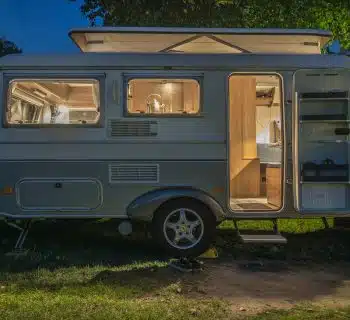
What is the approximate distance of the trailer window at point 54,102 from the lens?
25.9 feet

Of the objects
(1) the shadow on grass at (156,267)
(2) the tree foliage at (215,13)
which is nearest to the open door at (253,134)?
(1) the shadow on grass at (156,267)

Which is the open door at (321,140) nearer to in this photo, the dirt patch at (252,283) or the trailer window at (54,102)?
the dirt patch at (252,283)

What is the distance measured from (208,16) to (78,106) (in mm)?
9916

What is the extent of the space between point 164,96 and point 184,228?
1857mm

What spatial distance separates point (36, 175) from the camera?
25.7 feet

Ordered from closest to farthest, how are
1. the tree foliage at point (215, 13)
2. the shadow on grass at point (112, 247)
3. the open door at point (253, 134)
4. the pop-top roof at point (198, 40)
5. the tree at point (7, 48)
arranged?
1. the shadow on grass at point (112, 247)
2. the pop-top roof at point (198, 40)
3. the open door at point (253, 134)
4. the tree foliage at point (215, 13)
5. the tree at point (7, 48)

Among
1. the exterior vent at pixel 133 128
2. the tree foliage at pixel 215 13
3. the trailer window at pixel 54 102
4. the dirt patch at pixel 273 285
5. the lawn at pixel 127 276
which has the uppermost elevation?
the tree foliage at pixel 215 13

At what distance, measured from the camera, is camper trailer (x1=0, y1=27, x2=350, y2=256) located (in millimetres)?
7828

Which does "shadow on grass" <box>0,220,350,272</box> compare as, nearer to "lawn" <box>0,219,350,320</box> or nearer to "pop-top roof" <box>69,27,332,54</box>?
"lawn" <box>0,219,350,320</box>

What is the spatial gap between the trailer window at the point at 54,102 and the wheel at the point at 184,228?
1.61 meters

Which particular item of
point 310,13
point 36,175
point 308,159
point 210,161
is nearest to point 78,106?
point 36,175

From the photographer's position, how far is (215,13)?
17.0 metres

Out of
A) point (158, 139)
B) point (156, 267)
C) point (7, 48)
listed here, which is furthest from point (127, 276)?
point (7, 48)

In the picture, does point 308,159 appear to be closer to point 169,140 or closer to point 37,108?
point 169,140
